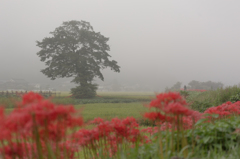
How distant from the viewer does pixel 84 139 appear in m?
2.67

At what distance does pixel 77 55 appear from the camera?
26.0 meters

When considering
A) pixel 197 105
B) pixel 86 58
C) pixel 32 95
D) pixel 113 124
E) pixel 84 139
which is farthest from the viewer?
pixel 86 58

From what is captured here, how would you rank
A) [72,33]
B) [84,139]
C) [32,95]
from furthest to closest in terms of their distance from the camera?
[72,33] → [84,139] → [32,95]

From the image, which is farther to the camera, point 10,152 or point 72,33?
point 72,33

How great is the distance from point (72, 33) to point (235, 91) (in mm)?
22754

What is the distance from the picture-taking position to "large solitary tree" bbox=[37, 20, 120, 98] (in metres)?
25.6

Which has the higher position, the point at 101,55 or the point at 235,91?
the point at 101,55

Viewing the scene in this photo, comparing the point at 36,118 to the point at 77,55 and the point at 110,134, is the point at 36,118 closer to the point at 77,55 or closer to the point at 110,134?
the point at 110,134

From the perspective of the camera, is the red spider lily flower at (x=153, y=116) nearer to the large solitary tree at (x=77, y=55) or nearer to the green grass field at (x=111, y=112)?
the green grass field at (x=111, y=112)

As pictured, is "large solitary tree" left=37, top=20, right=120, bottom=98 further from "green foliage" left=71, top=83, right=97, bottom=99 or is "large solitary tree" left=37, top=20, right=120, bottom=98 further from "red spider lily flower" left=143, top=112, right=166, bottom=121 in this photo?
"red spider lily flower" left=143, top=112, right=166, bottom=121

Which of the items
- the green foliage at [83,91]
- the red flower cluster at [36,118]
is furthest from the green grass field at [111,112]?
the green foliage at [83,91]

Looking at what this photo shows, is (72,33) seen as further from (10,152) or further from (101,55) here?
(10,152)

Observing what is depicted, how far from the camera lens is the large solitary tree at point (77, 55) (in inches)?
1008

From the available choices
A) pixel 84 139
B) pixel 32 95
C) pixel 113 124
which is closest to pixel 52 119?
pixel 32 95
